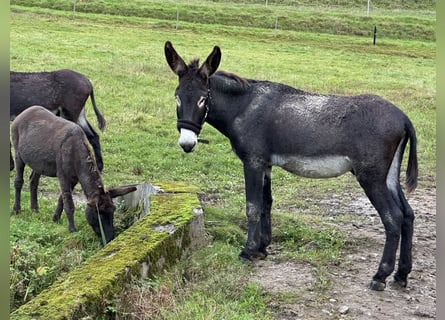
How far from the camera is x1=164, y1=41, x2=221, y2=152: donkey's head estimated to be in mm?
5840

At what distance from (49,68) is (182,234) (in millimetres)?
15499

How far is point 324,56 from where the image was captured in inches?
1209

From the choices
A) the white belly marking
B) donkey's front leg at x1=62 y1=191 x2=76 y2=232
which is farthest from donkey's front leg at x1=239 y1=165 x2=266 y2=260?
donkey's front leg at x1=62 y1=191 x2=76 y2=232

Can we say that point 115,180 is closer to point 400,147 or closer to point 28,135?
point 28,135

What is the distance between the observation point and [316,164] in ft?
19.5

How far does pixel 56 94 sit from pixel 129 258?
21.2 feet

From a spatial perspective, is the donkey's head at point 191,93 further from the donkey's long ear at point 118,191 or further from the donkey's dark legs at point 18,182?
the donkey's dark legs at point 18,182

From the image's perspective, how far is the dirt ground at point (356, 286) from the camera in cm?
512

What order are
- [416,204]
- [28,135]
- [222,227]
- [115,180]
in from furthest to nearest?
[115,180]
[416,204]
[28,135]
[222,227]

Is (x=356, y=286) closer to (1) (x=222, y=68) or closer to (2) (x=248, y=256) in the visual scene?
(2) (x=248, y=256)

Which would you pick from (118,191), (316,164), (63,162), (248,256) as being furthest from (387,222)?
(63,162)

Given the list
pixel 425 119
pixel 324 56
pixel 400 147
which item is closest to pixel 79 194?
pixel 400 147

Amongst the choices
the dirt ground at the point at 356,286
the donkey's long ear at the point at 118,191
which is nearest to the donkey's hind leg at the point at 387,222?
the dirt ground at the point at 356,286

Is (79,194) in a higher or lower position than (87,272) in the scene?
lower
